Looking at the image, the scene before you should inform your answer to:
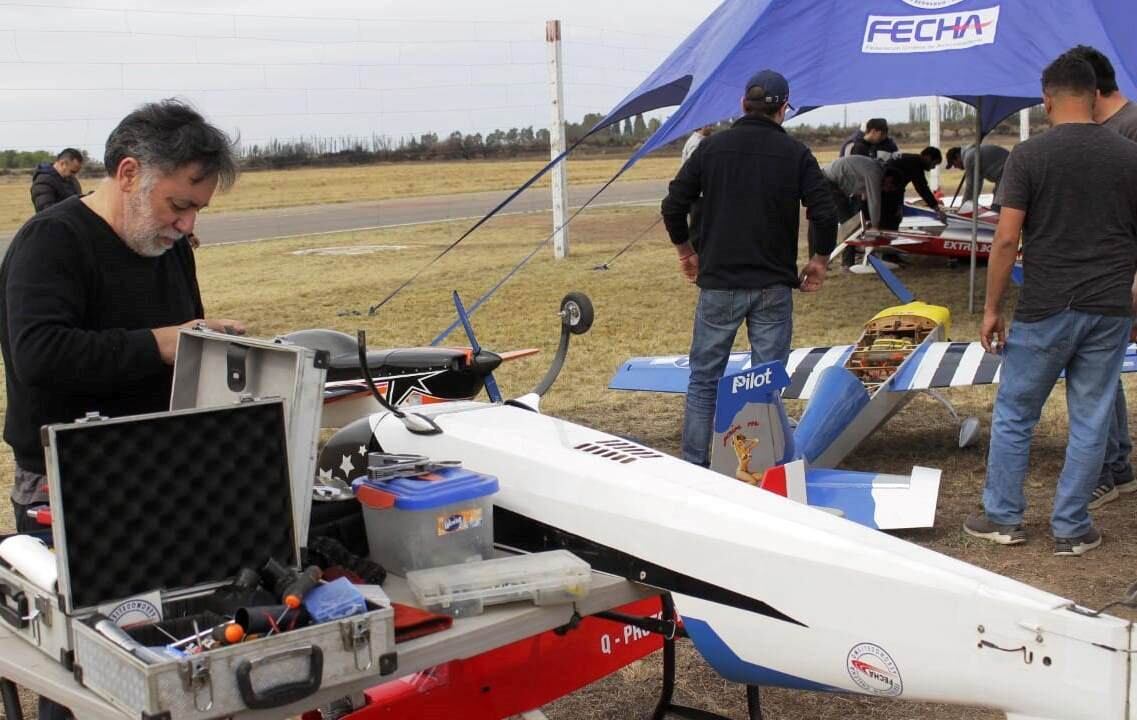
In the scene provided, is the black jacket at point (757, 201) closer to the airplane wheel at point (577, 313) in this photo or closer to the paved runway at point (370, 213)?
the airplane wheel at point (577, 313)

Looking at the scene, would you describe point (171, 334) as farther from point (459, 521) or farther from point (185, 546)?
point (459, 521)

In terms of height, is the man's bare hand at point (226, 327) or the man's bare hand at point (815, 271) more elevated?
the man's bare hand at point (226, 327)

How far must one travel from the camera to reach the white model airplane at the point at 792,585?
214 cm

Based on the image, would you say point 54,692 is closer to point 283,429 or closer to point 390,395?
point 283,429

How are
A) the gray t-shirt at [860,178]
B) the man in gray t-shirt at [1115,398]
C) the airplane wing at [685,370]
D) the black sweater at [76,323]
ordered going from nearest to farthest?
1. the black sweater at [76,323]
2. the man in gray t-shirt at [1115,398]
3. the airplane wing at [685,370]
4. the gray t-shirt at [860,178]

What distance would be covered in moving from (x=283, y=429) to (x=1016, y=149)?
10.7 feet

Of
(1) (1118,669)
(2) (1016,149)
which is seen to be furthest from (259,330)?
(1) (1118,669)

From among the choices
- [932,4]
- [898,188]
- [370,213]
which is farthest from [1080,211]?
[370,213]

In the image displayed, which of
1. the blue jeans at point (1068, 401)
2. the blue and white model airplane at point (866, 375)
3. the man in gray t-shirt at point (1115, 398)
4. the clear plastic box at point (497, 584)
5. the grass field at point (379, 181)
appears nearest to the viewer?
the clear plastic box at point (497, 584)

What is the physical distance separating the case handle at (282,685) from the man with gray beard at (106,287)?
793 millimetres

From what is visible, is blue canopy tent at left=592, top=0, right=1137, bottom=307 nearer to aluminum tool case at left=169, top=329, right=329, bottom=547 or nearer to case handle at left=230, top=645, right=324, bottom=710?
aluminum tool case at left=169, top=329, right=329, bottom=547

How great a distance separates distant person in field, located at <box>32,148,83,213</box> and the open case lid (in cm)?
1071

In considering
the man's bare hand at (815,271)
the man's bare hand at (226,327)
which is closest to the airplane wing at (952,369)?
the man's bare hand at (815,271)

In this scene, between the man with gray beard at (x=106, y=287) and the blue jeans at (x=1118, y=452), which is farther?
the blue jeans at (x=1118, y=452)
